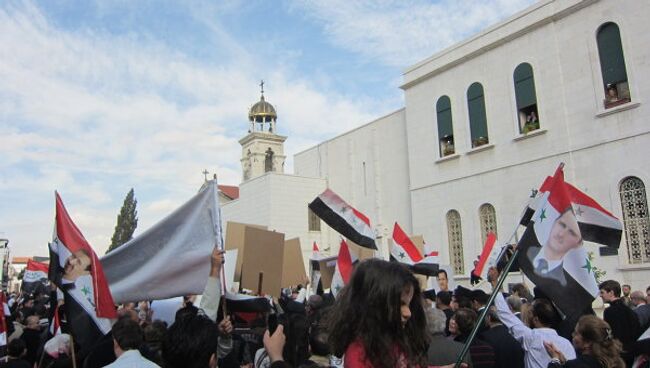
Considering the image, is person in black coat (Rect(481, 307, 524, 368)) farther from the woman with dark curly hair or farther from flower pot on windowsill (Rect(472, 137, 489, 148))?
flower pot on windowsill (Rect(472, 137, 489, 148))

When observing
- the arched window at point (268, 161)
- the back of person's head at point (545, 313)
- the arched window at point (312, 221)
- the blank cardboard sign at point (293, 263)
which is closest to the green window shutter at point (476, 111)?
the blank cardboard sign at point (293, 263)

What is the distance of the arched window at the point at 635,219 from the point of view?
16188 mm

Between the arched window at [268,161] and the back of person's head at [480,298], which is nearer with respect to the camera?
the back of person's head at [480,298]

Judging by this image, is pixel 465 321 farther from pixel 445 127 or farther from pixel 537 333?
pixel 445 127

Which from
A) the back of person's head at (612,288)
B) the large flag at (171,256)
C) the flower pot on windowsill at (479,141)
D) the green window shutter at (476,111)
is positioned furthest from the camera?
the green window shutter at (476,111)

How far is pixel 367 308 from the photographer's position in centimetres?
209

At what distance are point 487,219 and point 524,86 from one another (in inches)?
220

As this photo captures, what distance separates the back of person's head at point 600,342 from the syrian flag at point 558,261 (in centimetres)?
38

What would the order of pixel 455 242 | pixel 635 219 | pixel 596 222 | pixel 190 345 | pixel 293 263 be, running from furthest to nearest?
1. pixel 455 242
2. pixel 635 219
3. pixel 293 263
4. pixel 596 222
5. pixel 190 345

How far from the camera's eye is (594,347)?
12.1 ft

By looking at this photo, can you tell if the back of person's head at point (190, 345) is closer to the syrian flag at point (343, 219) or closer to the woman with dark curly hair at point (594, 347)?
the woman with dark curly hair at point (594, 347)

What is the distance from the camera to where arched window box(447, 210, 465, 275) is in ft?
73.2

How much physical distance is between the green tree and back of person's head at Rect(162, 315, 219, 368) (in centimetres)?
5724

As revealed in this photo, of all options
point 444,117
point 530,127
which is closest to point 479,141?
point 444,117
